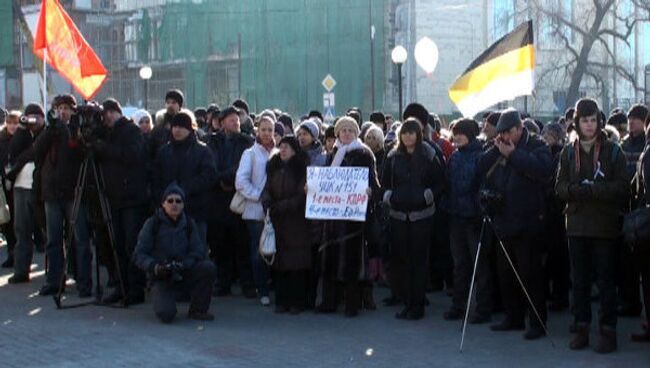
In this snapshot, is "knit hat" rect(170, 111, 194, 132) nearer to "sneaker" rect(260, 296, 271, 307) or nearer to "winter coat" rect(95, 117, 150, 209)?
"winter coat" rect(95, 117, 150, 209)

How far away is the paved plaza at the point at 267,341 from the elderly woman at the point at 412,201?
38 cm

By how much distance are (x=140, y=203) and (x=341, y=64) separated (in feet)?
133

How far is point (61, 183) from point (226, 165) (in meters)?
1.91

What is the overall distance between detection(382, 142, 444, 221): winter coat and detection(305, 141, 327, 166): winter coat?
1203mm

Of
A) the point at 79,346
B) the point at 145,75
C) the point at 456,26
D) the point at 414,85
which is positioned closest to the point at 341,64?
the point at 414,85

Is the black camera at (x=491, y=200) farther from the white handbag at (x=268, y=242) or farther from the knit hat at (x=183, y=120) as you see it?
the knit hat at (x=183, y=120)

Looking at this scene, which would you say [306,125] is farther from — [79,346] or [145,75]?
[145,75]

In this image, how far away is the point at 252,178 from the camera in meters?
12.2

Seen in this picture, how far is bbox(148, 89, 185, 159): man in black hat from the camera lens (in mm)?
12867

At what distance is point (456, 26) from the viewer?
2304 inches

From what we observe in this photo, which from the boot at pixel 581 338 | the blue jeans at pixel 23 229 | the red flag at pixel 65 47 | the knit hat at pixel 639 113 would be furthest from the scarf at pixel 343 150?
the red flag at pixel 65 47

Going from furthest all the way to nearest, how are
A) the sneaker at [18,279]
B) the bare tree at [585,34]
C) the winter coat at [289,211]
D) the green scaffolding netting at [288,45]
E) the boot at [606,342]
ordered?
the green scaffolding netting at [288,45]
the bare tree at [585,34]
the sneaker at [18,279]
the winter coat at [289,211]
the boot at [606,342]

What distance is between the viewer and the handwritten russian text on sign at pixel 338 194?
11.1m

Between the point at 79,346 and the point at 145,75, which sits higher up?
the point at 145,75
